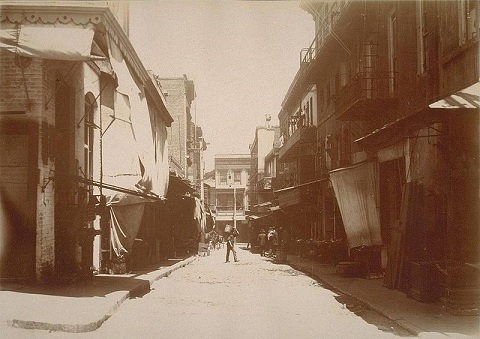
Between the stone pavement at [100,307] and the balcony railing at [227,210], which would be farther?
the balcony railing at [227,210]

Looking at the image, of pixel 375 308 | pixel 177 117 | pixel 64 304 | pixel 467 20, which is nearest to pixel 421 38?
pixel 467 20

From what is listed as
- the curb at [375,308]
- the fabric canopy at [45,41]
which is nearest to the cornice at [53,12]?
the fabric canopy at [45,41]

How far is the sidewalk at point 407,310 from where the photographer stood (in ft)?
28.7

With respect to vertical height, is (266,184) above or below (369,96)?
below

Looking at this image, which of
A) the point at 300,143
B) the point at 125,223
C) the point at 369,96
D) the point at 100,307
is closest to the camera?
the point at 100,307

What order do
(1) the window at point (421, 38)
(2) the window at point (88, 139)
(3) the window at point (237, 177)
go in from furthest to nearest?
1. (3) the window at point (237, 177)
2. (2) the window at point (88, 139)
3. (1) the window at point (421, 38)

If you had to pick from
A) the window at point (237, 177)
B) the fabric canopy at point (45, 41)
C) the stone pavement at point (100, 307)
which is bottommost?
the stone pavement at point (100, 307)

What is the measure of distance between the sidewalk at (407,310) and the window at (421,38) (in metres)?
5.43

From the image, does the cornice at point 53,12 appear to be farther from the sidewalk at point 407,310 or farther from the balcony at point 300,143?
the balcony at point 300,143

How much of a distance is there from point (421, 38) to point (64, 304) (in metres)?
10.2

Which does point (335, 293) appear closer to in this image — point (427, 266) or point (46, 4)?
point (427, 266)

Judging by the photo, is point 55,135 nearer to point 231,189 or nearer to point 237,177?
point 231,189

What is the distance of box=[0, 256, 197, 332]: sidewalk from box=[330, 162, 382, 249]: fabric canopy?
5949 millimetres

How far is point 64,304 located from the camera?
10016 mm
